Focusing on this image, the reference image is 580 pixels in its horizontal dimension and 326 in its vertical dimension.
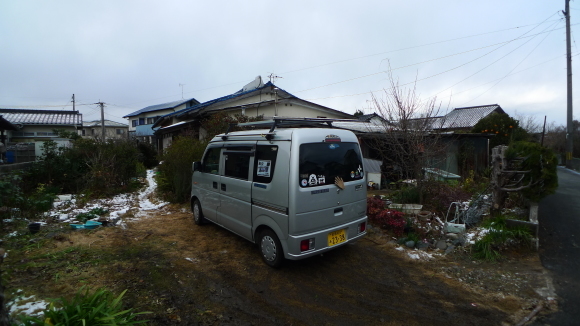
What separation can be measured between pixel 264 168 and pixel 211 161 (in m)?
1.89

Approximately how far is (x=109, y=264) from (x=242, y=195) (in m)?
2.13

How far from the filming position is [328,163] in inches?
170

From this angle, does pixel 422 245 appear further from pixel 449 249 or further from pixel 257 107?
pixel 257 107

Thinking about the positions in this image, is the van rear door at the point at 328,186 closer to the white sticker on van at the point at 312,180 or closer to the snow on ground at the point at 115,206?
the white sticker on van at the point at 312,180

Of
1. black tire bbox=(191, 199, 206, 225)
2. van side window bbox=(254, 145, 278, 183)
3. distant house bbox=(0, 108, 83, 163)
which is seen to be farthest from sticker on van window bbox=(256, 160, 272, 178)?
distant house bbox=(0, 108, 83, 163)

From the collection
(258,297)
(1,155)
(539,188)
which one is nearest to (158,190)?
(258,297)

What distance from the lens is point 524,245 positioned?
5195 mm

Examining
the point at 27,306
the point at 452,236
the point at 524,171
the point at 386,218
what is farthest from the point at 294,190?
the point at 524,171

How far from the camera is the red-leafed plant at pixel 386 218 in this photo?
5820 mm

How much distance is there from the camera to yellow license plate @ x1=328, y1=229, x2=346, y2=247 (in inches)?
167

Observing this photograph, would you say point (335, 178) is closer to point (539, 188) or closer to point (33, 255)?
point (539, 188)

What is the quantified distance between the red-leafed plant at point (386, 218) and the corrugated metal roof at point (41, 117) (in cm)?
2723

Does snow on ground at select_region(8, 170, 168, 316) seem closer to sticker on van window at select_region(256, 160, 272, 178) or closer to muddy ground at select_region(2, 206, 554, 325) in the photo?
muddy ground at select_region(2, 206, 554, 325)

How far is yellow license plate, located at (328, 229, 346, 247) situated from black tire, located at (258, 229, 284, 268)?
0.69m
